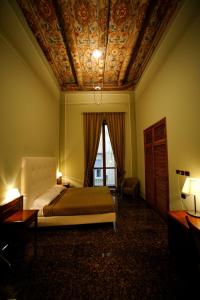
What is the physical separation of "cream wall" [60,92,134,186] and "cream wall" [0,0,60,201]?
1385mm

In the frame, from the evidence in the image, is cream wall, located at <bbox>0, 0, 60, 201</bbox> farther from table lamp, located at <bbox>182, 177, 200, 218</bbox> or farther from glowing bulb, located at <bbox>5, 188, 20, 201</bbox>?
table lamp, located at <bbox>182, 177, 200, 218</bbox>

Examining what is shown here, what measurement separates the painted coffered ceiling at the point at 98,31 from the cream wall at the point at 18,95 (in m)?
0.33

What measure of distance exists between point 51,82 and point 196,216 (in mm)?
4481

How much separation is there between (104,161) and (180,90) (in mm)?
3416

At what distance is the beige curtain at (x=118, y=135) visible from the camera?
5.05m

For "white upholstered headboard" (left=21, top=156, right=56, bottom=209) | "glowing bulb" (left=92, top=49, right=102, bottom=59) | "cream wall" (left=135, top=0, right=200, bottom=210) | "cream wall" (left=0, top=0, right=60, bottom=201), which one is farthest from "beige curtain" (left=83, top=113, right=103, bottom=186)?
"cream wall" (left=135, top=0, right=200, bottom=210)

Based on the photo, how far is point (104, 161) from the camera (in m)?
5.25

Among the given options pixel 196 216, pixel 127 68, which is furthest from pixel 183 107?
pixel 127 68

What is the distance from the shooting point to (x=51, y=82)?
406 cm

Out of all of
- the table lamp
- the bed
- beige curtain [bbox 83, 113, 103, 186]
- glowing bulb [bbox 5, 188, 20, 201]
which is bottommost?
the bed

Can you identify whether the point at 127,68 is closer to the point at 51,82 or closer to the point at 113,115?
the point at 113,115

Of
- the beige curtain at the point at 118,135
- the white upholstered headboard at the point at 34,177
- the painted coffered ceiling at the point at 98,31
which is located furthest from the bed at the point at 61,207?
the painted coffered ceiling at the point at 98,31

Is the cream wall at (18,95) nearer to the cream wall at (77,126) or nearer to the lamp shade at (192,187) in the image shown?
the cream wall at (77,126)

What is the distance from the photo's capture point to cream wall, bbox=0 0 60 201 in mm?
2125
